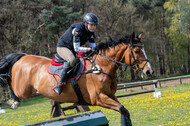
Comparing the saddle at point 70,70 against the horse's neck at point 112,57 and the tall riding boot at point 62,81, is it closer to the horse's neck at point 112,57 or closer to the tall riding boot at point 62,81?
the tall riding boot at point 62,81

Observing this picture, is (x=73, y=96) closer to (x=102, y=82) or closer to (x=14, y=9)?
(x=102, y=82)

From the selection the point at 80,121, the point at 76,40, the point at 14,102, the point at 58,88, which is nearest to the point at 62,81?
the point at 58,88

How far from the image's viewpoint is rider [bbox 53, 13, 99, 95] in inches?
222

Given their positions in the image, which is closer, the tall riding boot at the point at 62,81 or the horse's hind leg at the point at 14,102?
the tall riding boot at the point at 62,81

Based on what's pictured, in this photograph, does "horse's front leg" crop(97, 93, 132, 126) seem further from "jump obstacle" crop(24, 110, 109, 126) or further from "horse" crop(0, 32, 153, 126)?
"jump obstacle" crop(24, 110, 109, 126)

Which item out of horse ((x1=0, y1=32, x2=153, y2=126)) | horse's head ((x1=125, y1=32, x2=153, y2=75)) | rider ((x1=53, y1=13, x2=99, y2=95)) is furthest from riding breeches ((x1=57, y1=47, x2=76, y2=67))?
horse's head ((x1=125, y1=32, x2=153, y2=75))

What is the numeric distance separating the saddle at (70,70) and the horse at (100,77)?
0.35ft

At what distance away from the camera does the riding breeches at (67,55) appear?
5.68 meters

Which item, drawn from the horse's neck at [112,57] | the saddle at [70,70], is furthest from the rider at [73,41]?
the horse's neck at [112,57]

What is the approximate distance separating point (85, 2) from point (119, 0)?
5.95 m

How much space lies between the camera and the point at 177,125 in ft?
23.0

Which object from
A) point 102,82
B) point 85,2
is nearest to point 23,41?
point 85,2

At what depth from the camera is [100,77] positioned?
18.4 feet

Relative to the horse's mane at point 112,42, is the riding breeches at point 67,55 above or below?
below
